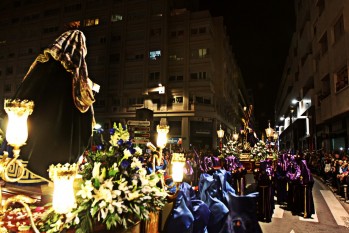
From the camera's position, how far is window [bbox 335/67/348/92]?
64.4 feet

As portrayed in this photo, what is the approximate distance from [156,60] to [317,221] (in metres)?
32.6

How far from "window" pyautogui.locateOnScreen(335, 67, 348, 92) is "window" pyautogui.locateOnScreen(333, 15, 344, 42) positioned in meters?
2.57

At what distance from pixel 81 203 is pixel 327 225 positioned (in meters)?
8.37

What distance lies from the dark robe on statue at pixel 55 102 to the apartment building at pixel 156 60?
30.4 m

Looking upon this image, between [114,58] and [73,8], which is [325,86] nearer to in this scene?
[114,58]

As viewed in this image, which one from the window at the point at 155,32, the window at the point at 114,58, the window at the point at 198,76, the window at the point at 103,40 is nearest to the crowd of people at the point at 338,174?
the window at the point at 198,76

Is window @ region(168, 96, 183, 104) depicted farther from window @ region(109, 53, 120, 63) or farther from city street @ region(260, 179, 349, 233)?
city street @ region(260, 179, 349, 233)

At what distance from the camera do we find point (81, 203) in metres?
3.08

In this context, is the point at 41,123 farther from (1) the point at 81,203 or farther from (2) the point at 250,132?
(2) the point at 250,132

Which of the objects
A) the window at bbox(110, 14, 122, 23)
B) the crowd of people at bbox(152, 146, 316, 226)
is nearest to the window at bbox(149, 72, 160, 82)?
the window at bbox(110, 14, 122, 23)

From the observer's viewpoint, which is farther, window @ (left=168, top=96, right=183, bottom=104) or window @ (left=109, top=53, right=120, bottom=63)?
window @ (left=109, top=53, right=120, bottom=63)

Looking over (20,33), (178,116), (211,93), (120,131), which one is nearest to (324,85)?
(211,93)

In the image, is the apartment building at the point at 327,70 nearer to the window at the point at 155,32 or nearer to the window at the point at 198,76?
the window at the point at 198,76

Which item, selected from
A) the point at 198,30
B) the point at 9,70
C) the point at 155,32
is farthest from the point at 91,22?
the point at 9,70
